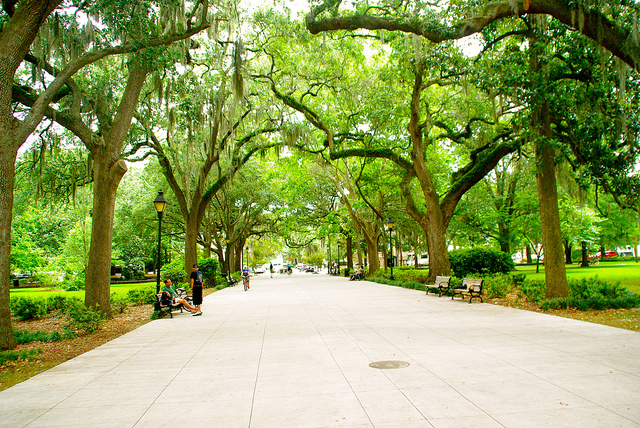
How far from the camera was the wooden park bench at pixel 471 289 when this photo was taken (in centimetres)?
1390

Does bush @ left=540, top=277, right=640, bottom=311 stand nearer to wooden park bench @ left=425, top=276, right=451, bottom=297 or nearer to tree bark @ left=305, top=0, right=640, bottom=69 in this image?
wooden park bench @ left=425, top=276, right=451, bottom=297

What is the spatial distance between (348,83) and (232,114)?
22.0 ft

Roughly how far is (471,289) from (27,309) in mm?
14756

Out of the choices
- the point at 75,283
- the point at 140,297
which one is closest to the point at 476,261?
the point at 140,297

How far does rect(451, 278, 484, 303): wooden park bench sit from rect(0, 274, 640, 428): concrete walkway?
14.1 feet

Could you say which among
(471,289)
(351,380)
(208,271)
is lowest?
(351,380)

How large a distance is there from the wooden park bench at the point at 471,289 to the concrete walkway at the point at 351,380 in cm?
430

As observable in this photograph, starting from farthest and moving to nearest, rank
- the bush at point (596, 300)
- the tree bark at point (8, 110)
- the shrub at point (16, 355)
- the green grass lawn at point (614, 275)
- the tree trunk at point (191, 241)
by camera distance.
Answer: the tree trunk at point (191, 241) → the green grass lawn at point (614, 275) → the bush at point (596, 300) → the tree bark at point (8, 110) → the shrub at point (16, 355)

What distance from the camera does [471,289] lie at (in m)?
13.9

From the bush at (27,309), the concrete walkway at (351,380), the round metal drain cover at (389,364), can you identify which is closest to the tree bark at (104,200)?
the concrete walkway at (351,380)

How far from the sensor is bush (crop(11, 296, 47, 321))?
44.3ft

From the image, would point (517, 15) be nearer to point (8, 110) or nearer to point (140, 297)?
point (8, 110)

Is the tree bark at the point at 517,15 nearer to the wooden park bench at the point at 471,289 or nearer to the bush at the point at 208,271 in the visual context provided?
the wooden park bench at the point at 471,289

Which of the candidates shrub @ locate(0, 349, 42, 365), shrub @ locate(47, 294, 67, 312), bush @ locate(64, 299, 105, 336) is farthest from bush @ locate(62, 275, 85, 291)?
shrub @ locate(0, 349, 42, 365)
